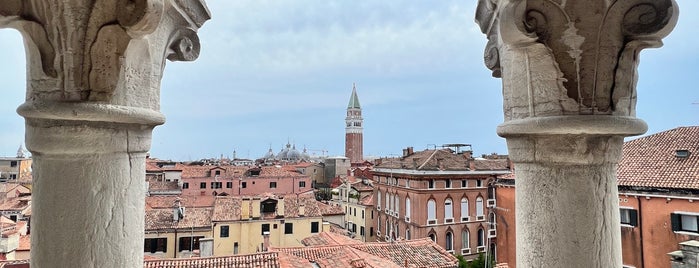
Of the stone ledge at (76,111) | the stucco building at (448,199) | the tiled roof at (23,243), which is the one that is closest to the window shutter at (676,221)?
the stone ledge at (76,111)

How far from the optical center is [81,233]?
1290 millimetres

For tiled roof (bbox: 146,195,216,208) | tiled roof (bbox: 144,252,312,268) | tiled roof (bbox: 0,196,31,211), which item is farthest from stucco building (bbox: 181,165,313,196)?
tiled roof (bbox: 144,252,312,268)

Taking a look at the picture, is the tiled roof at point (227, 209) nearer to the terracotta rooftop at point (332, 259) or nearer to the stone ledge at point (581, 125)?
the terracotta rooftop at point (332, 259)

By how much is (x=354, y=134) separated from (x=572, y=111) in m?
83.0

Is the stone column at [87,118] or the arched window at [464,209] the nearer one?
the stone column at [87,118]

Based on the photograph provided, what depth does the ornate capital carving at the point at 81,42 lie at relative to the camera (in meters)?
1.22

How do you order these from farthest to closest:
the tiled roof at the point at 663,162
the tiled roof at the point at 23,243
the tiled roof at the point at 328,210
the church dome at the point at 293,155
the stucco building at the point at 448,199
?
1. the church dome at the point at 293,155
2. the tiled roof at the point at 328,210
3. the stucco building at the point at 448,199
4. the tiled roof at the point at 23,243
5. the tiled roof at the point at 663,162

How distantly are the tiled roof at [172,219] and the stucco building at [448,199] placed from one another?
9.92 m

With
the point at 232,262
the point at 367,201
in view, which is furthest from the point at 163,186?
the point at 232,262

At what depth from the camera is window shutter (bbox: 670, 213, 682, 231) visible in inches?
348

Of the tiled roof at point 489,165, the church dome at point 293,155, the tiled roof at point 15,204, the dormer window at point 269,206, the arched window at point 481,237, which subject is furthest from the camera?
the church dome at point 293,155

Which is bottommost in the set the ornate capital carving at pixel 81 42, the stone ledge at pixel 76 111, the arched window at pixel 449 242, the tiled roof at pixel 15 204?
the arched window at pixel 449 242

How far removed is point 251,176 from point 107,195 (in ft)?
117

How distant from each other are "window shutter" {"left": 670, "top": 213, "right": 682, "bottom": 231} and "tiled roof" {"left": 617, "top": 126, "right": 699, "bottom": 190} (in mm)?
610
